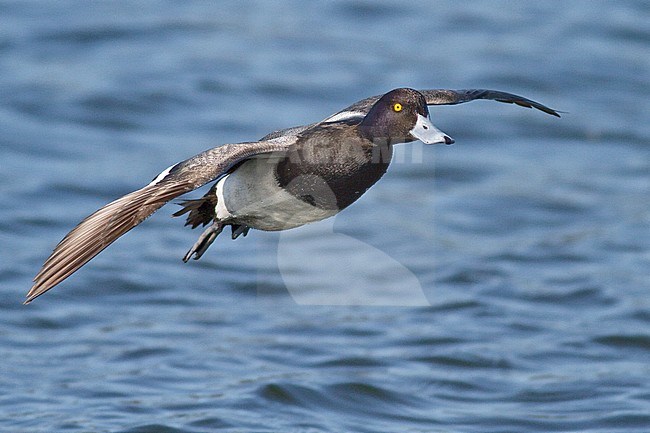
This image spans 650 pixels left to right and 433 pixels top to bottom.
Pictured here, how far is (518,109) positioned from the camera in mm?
13844

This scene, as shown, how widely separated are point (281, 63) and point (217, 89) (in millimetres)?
977

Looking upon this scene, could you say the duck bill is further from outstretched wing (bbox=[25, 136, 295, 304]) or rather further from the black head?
outstretched wing (bbox=[25, 136, 295, 304])

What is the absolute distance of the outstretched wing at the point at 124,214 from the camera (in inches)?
201

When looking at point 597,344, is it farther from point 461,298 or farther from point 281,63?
point 281,63

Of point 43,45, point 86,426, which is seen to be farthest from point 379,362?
point 43,45

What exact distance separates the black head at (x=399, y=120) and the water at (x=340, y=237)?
7.94ft

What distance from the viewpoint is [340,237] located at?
11.2 metres

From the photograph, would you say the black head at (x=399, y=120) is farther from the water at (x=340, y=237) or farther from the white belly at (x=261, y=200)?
the water at (x=340, y=237)

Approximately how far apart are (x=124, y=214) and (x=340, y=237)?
5999 millimetres

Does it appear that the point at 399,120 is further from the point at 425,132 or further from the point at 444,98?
the point at 444,98
